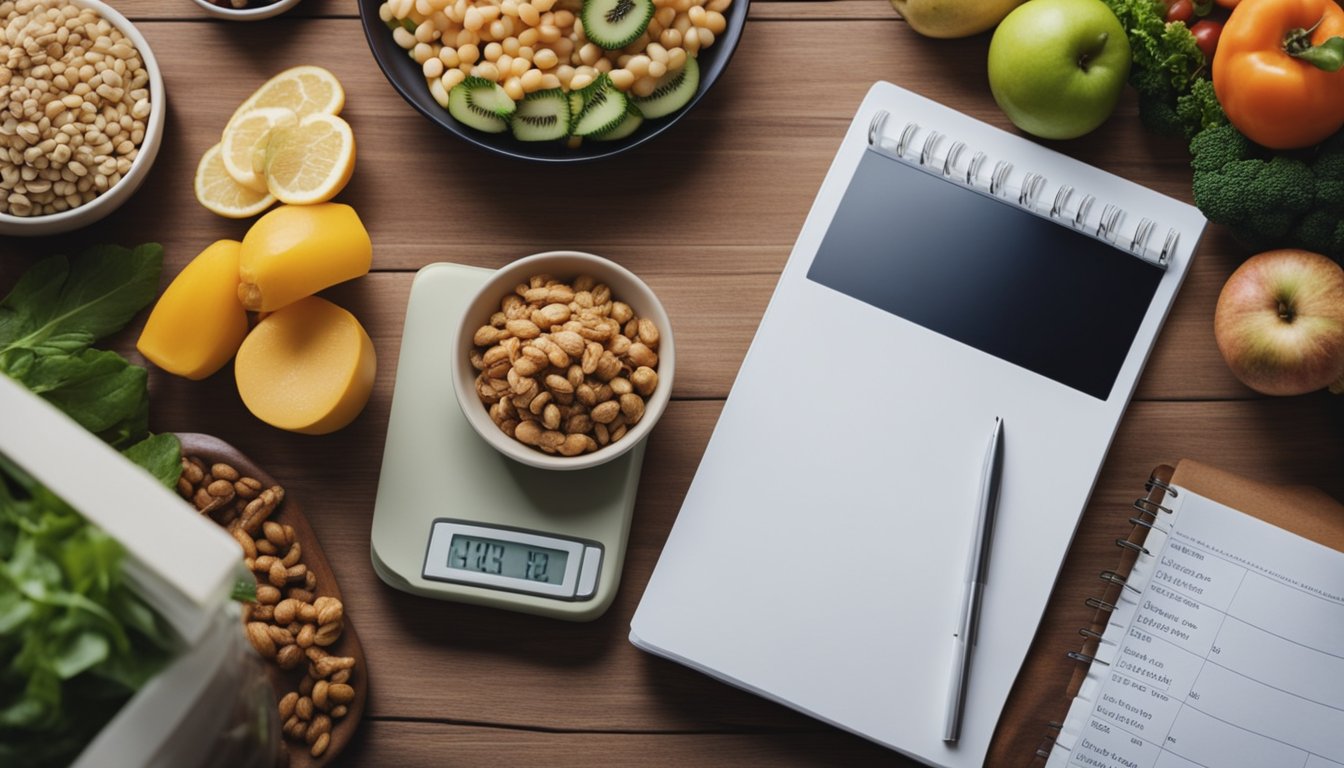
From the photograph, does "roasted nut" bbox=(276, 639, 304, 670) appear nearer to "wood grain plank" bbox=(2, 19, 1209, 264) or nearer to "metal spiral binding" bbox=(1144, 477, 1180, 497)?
"wood grain plank" bbox=(2, 19, 1209, 264)

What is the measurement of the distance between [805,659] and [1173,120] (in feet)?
2.22

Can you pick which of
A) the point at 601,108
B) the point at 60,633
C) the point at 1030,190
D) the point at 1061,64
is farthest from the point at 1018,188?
the point at 60,633

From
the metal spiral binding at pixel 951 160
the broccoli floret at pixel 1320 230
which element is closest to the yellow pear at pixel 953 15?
the metal spiral binding at pixel 951 160

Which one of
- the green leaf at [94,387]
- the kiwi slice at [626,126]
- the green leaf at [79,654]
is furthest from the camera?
the kiwi slice at [626,126]

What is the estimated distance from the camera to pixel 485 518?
998 mm

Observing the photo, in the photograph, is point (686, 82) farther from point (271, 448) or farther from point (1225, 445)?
point (1225, 445)

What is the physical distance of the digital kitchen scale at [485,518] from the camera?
3.24 feet

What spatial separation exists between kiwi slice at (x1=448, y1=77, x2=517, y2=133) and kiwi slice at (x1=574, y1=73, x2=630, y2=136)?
73mm

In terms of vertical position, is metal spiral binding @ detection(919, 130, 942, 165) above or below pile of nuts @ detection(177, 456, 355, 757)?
above

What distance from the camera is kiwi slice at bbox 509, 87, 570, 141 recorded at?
3.27 ft

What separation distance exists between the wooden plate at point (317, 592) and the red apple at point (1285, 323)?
943mm

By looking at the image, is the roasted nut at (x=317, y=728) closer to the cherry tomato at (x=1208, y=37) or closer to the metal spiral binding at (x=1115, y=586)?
the metal spiral binding at (x=1115, y=586)

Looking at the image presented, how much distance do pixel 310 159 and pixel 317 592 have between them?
44cm

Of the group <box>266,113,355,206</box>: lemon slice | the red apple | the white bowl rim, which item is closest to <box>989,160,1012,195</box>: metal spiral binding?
the red apple
